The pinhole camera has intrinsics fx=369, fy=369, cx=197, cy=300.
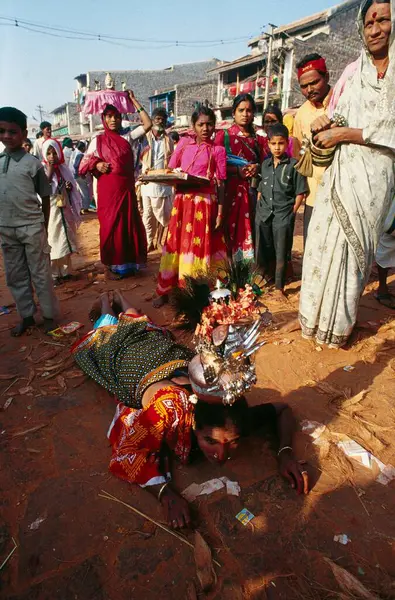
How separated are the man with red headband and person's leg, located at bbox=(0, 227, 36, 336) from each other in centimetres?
308

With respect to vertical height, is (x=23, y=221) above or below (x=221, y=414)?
above

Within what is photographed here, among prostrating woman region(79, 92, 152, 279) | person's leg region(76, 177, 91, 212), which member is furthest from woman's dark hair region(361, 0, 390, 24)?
person's leg region(76, 177, 91, 212)

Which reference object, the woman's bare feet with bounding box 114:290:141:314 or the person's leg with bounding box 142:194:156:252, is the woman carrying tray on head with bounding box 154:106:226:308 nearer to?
the woman's bare feet with bounding box 114:290:141:314

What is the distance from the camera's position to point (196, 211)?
4.46m

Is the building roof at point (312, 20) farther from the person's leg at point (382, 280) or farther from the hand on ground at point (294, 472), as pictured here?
the hand on ground at point (294, 472)

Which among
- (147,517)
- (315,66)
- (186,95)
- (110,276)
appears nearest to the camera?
(147,517)

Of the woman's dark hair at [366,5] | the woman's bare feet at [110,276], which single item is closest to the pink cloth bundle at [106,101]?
the woman's bare feet at [110,276]

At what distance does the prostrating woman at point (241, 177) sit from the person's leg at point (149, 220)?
2626 millimetres

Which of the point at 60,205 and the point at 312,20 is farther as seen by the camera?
the point at 312,20

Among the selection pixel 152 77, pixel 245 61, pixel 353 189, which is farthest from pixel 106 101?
pixel 152 77

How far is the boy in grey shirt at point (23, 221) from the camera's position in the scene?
3.64 metres

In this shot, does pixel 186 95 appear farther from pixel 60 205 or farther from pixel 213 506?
pixel 213 506

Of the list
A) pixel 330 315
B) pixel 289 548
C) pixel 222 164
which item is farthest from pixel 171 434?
pixel 222 164

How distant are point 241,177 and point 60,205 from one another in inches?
107
